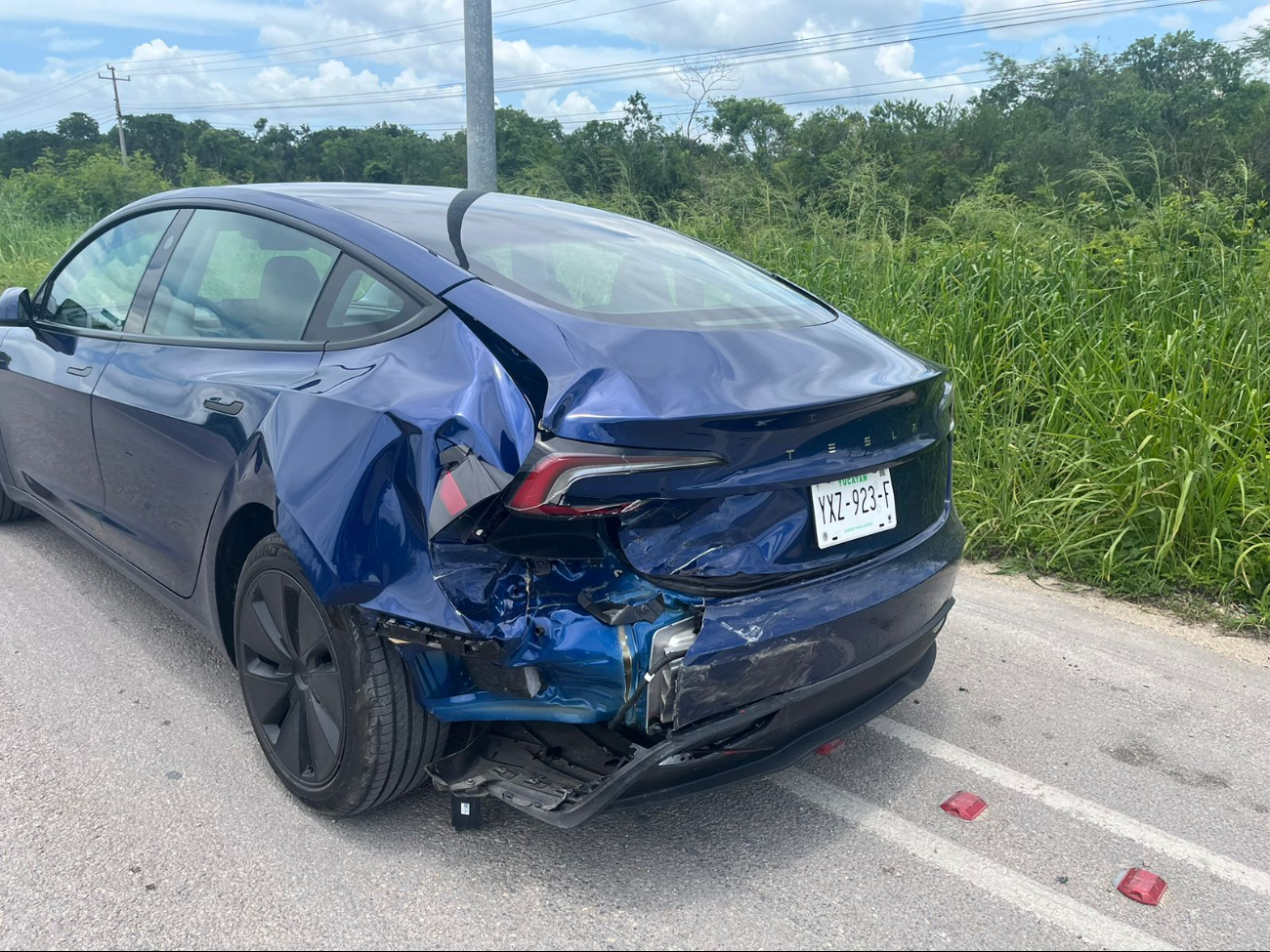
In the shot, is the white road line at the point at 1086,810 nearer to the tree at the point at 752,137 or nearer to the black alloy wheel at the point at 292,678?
the black alloy wheel at the point at 292,678

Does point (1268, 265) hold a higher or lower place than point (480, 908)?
higher

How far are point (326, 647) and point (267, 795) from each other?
52 centimetres

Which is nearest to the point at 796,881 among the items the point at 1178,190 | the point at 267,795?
the point at 267,795

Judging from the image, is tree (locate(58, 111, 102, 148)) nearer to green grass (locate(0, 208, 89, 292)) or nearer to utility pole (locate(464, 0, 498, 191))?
green grass (locate(0, 208, 89, 292))

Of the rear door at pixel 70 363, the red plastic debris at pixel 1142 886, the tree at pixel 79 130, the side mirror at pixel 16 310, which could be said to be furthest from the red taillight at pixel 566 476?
the tree at pixel 79 130

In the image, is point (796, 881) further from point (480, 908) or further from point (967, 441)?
point (967, 441)

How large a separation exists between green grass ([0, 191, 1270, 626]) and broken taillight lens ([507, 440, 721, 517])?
116 inches

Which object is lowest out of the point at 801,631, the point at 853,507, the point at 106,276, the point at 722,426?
the point at 801,631

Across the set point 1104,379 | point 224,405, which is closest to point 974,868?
point 224,405

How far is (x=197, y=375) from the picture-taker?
2.79m

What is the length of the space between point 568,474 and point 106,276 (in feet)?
8.34

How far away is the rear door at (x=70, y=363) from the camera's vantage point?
3379 millimetres

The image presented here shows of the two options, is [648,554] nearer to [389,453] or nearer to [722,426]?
[722,426]

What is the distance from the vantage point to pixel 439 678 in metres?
2.18
